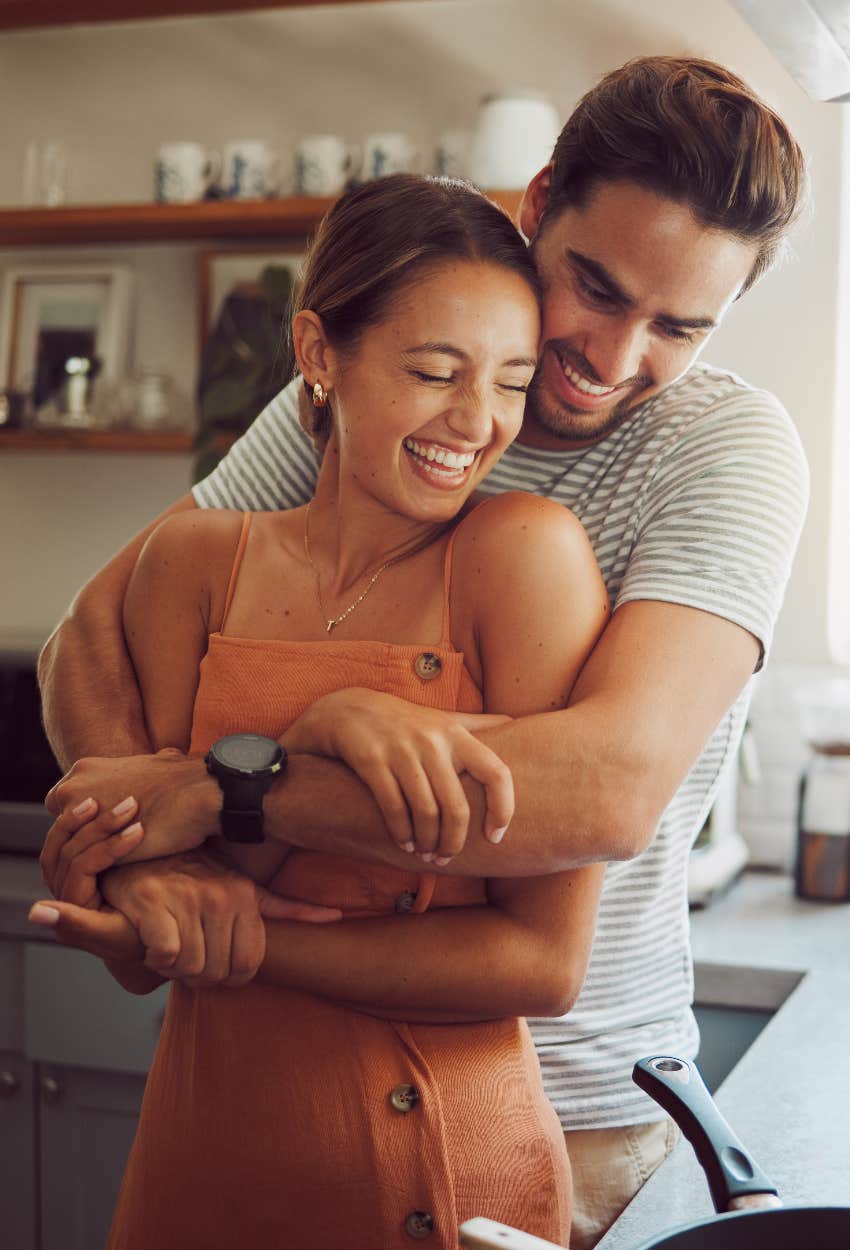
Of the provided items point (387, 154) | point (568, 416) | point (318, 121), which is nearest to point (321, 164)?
point (387, 154)

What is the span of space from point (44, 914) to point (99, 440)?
7.21ft

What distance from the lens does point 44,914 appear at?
1.05 m

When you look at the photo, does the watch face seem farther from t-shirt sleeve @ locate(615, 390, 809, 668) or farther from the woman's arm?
t-shirt sleeve @ locate(615, 390, 809, 668)

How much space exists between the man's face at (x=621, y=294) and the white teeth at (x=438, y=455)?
0.57ft

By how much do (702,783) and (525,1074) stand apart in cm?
38

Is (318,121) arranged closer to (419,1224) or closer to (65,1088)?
(65,1088)

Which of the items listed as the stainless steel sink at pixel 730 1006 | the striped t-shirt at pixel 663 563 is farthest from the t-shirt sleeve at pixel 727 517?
the stainless steel sink at pixel 730 1006

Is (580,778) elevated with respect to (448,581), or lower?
lower

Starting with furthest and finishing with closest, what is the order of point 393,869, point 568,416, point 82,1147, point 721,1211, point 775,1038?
point 82,1147 → point 775,1038 → point 568,416 → point 393,869 → point 721,1211

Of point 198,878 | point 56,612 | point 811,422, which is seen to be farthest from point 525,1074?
point 56,612

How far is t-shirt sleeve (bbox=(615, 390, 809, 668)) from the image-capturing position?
1149mm

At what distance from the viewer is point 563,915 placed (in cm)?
107

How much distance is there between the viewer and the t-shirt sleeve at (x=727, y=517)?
1.15 m

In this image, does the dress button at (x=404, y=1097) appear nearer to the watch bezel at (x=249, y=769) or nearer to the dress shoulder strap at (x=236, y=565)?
the watch bezel at (x=249, y=769)
